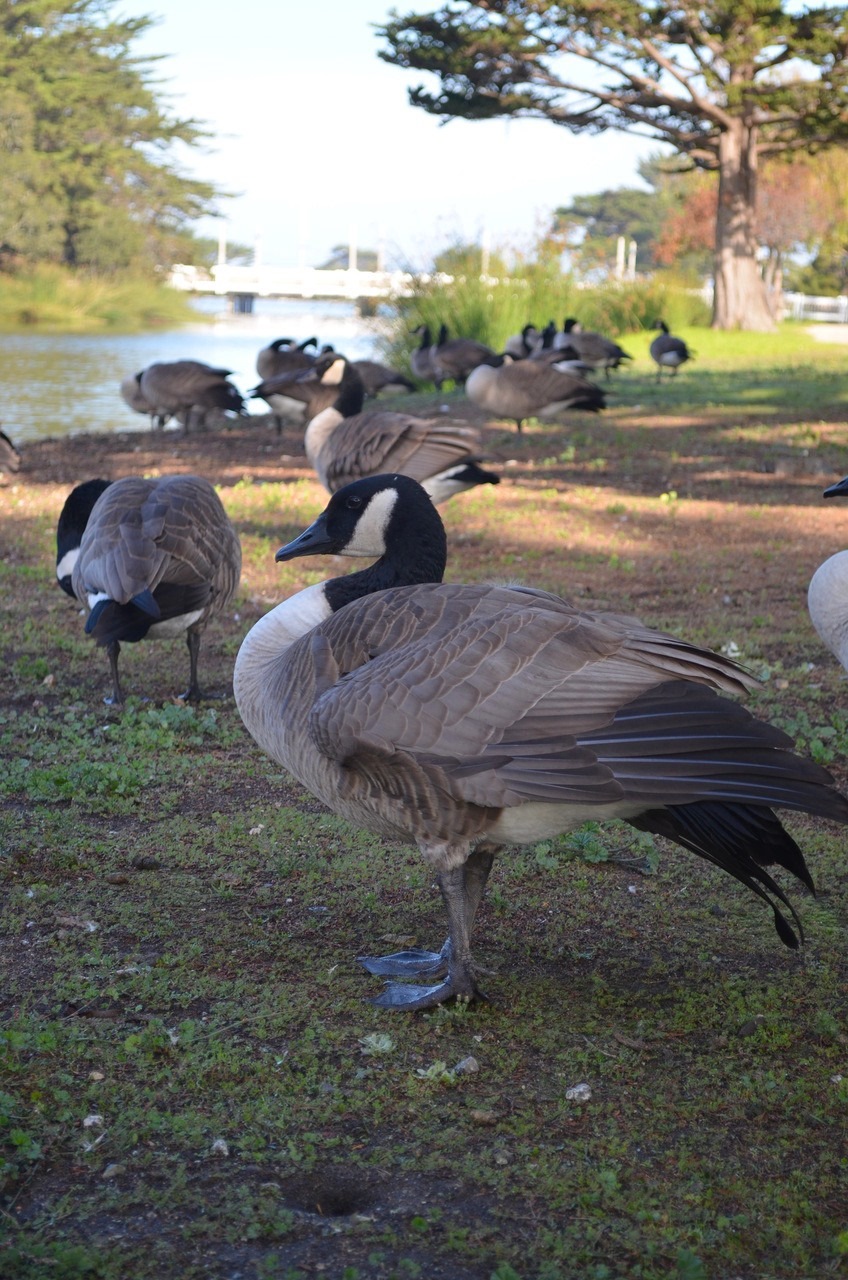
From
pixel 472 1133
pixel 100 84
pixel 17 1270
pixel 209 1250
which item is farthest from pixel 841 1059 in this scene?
pixel 100 84

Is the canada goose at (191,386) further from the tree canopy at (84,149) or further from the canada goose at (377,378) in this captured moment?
the tree canopy at (84,149)

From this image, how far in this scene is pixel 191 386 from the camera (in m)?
16.8

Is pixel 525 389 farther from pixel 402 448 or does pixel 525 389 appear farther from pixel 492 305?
pixel 492 305

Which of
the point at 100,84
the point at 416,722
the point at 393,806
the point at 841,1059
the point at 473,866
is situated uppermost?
the point at 100,84

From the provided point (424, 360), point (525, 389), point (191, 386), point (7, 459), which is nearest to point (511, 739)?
point (7, 459)

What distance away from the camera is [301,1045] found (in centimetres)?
315

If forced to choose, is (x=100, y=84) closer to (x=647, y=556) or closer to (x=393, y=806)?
(x=647, y=556)

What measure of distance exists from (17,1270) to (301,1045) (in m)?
0.99

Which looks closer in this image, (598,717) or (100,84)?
(598,717)

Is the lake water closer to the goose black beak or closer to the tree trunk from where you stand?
the tree trunk

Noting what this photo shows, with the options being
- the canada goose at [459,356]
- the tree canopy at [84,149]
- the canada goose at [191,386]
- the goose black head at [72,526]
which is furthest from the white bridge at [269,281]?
A: the goose black head at [72,526]

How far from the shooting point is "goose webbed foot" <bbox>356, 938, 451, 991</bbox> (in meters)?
3.54

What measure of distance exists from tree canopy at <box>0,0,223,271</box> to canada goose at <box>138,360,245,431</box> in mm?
32839

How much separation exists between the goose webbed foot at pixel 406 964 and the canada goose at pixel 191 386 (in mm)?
13973
